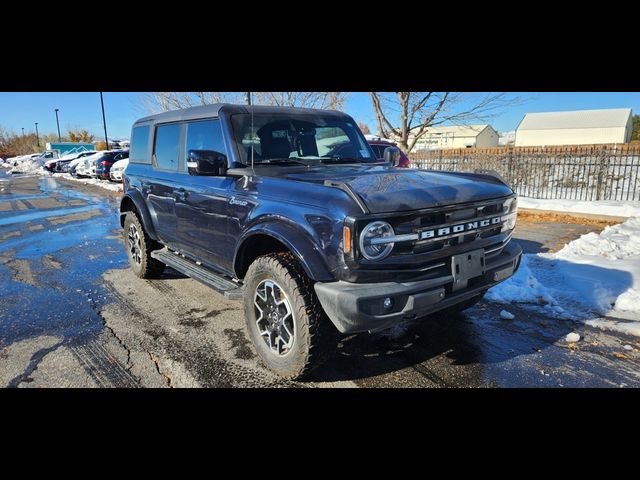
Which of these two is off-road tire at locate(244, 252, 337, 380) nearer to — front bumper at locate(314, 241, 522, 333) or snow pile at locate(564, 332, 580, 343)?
front bumper at locate(314, 241, 522, 333)

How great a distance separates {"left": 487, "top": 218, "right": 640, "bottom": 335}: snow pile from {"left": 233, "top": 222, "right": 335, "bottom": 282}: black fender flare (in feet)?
9.39

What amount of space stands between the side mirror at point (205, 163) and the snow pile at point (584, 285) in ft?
11.0

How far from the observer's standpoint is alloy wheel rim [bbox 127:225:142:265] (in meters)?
5.44

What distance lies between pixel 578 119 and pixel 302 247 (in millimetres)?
72668

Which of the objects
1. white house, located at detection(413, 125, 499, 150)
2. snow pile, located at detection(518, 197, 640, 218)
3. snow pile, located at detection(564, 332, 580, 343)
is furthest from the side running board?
white house, located at detection(413, 125, 499, 150)

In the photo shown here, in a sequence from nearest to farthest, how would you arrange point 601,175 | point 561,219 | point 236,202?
point 236,202
point 561,219
point 601,175

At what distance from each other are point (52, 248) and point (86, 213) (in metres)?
4.59

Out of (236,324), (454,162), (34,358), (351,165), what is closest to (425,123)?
(454,162)

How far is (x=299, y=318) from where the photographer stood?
2.72 m

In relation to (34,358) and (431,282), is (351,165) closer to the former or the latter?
(431,282)

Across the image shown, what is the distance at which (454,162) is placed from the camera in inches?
598

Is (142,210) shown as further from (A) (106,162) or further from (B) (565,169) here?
(A) (106,162)

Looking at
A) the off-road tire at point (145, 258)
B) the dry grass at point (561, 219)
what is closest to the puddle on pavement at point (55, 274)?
the off-road tire at point (145, 258)

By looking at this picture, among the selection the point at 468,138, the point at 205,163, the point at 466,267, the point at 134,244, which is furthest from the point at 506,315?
the point at 468,138
